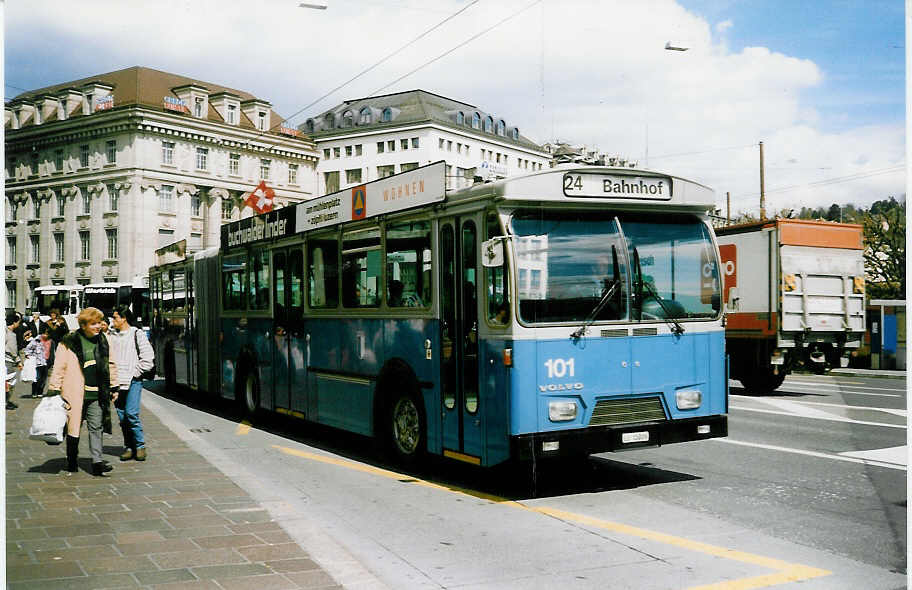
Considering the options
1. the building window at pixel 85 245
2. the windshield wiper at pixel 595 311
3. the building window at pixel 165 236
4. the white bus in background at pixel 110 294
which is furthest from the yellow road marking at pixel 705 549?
the building window at pixel 165 236

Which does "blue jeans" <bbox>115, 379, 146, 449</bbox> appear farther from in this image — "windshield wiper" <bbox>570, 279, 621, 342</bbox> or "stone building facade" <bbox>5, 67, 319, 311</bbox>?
"stone building facade" <bbox>5, 67, 319, 311</bbox>

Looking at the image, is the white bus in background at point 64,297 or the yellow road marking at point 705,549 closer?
the yellow road marking at point 705,549

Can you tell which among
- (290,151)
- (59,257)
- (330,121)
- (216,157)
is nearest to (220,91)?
(216,157)

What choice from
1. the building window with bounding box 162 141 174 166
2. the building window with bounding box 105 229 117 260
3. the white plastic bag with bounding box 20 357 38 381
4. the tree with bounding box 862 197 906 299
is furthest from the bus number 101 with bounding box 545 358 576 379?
the building window with bounding box 162 141 174 166

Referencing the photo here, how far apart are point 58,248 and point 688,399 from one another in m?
49.3

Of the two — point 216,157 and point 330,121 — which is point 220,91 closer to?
point 216,157

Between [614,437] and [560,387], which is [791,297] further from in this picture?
[560,387]

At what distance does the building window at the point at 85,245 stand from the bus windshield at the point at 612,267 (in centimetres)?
4736

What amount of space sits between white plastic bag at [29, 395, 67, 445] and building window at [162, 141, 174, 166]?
155ft

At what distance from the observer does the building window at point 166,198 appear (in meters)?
56.5

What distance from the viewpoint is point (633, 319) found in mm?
8242

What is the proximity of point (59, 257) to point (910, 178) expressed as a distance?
49.8 metres

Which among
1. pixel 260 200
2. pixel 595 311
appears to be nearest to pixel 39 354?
pixel 260 200

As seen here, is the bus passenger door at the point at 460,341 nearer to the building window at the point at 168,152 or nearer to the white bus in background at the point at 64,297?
the white bus in background at the point at 64,297
